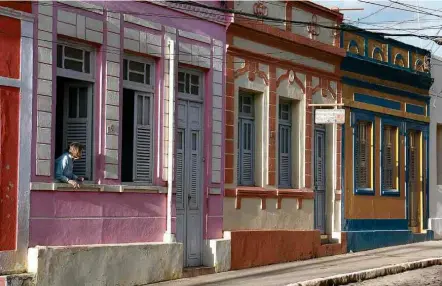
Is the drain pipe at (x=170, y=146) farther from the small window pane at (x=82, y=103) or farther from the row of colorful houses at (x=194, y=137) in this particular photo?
the small window pane at (x=82, y=103)

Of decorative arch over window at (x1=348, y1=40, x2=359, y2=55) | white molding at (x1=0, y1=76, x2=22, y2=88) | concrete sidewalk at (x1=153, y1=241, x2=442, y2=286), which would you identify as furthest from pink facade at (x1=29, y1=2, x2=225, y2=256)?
decorative arch over window at (x1=348, y1=40, x2=359, y2=55)

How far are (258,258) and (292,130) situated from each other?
3.09 m

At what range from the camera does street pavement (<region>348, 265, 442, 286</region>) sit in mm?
15562

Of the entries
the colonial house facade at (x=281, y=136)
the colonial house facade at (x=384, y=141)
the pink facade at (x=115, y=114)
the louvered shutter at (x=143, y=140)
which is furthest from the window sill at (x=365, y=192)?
the louvered shutter at (x=143, y=140)

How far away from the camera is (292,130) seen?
19.4 meters

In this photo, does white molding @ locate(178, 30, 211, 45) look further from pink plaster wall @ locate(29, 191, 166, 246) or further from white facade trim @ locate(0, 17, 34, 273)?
white facade trim @ locate(0, 17, 34, 273)

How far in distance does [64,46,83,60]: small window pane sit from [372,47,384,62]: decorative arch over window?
993cm

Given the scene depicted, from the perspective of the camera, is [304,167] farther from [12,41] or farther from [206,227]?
[12,41]

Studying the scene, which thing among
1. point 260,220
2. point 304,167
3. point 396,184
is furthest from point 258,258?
point 396,184

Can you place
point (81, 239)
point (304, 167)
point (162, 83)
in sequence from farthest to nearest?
point (304, 167) < point (162, 83) < point (81, 239)

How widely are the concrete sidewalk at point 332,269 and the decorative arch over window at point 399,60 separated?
4.61 metres

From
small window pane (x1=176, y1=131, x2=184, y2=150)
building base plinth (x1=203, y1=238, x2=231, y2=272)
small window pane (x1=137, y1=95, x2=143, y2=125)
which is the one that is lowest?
building base plinth (x1=203, y1=238, x2=231, y2=272)

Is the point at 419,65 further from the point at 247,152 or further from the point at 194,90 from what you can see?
the point at 194,90

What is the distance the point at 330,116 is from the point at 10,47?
7.83 m
